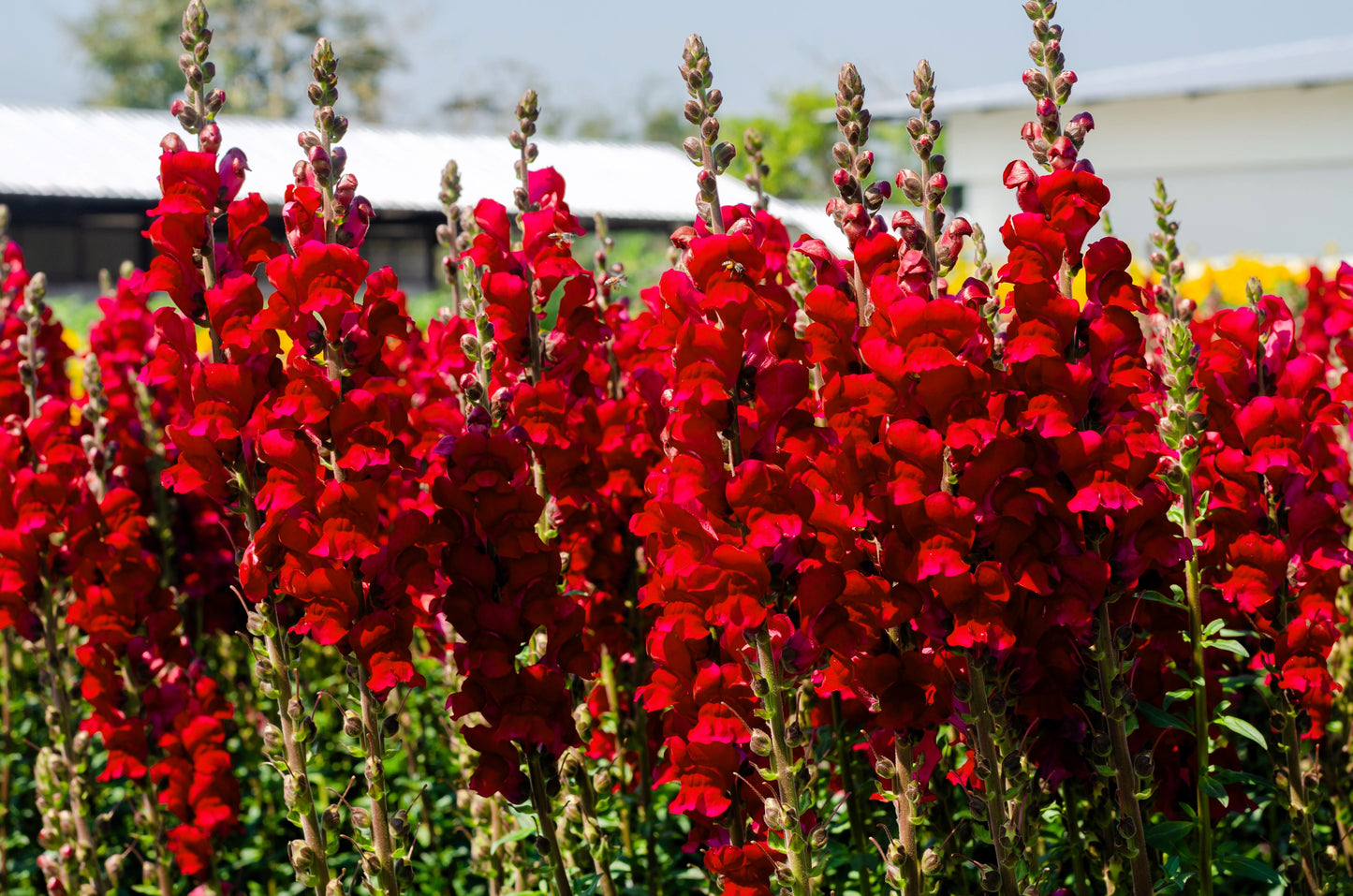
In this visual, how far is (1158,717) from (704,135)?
1.70 metres

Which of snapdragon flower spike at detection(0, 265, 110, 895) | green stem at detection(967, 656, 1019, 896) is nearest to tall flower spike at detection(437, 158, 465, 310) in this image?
snapdragon flower spike at detection(0, 265, 110, 895)

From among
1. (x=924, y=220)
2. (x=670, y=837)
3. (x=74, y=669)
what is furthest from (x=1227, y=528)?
(x=74, y=669)

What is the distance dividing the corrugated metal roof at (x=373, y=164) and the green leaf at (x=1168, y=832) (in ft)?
70.9

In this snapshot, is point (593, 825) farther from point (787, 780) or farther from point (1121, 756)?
point (1121, 756)

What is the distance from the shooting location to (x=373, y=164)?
32688 millimetres

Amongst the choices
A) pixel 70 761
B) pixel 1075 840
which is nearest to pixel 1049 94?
pixel 1075 840

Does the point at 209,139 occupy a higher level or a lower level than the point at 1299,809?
higher

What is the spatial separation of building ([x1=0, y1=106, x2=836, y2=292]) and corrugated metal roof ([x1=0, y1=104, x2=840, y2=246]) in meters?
0.05

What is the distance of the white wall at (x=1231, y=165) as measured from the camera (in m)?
28.1

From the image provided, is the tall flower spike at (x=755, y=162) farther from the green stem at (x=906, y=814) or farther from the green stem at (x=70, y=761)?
the green stem at (x=70, y=761)

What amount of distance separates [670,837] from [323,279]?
2450 mm

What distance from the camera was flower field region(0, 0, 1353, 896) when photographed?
249 centimetres

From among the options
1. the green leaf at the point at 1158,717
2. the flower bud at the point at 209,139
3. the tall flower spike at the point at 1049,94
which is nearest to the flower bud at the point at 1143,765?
the green leaf at the point at 1158,717

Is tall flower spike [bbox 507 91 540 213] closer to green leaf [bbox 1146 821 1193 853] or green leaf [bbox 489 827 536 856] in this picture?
green leaf [bbox 489 827 536 856]
